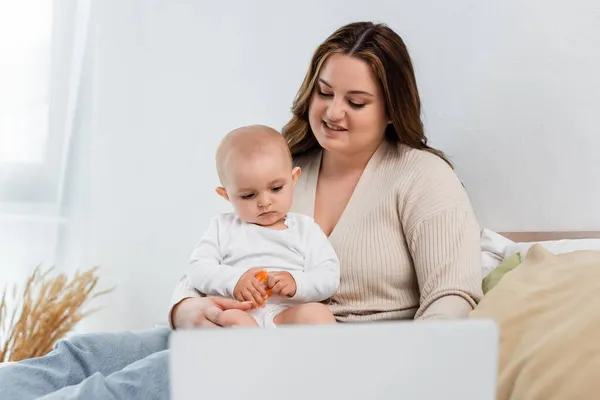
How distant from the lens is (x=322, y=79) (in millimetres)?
2014

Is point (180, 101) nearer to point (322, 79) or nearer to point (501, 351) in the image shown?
point (322, 79)

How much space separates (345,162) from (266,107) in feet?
2.53

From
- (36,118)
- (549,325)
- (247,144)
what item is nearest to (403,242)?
(247,144)

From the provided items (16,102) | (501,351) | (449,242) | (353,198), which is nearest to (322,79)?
(353,198)

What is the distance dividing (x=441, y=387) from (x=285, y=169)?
0.97 metres

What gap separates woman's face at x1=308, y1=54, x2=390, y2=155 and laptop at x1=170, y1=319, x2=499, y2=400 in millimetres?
1164

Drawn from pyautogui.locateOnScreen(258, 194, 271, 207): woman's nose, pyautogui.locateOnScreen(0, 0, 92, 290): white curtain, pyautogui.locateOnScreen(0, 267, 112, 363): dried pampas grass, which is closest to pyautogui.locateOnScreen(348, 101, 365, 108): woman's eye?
pyautogui.locateOnScreen(258, 194, 271, 207): woman's nose

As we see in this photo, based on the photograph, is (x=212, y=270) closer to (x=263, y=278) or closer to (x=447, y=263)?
(x=263, y=278)

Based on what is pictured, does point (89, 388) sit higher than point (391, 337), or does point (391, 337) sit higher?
point (391, 337)

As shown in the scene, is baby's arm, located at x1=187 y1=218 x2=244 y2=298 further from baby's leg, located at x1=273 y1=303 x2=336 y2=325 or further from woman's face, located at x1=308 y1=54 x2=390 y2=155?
woman's face, located at x1=308 y1=54 x2=390 y2=155

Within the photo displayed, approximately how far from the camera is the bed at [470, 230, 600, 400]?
1205mm

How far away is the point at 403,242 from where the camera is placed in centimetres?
195

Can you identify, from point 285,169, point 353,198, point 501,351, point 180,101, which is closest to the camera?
point 501,351

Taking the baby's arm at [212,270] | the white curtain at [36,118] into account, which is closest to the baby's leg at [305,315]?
the baby's arm at [212,270]
